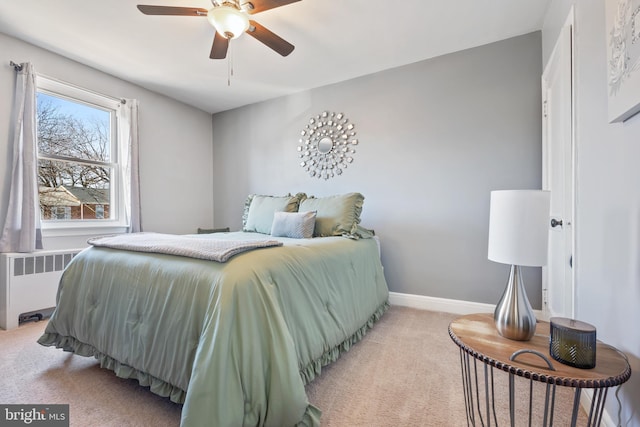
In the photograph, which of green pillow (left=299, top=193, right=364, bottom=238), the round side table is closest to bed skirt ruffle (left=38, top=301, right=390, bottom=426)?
the round side table

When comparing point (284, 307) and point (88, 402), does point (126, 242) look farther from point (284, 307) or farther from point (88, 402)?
A: point (284, 307)

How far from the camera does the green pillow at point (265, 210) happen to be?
2902 mm

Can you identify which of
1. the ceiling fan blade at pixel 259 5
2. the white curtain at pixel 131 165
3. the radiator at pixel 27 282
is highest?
the ceiling fan blade at pixel 259 5

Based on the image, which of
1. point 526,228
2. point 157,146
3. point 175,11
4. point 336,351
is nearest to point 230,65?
point 175,11

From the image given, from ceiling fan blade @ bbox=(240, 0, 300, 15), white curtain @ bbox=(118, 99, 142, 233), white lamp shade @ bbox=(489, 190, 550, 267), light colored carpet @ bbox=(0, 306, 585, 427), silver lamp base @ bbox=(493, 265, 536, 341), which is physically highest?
ceiling fan blade @ bbox=(240, 0, 300, 15)

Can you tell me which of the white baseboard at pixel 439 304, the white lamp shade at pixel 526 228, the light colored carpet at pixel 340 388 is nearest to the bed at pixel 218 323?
the light colored carpet at pixel 340 388

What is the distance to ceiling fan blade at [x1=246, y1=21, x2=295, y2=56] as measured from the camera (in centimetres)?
186

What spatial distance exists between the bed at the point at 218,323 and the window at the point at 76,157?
1.55 m

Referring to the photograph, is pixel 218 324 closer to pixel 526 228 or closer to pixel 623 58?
pixel 526 228

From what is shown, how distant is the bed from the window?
155 centimetres

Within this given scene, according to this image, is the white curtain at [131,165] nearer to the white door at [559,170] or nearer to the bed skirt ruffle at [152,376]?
the bed skirt ruffle at [152,376]

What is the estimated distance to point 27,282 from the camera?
7.93 ft

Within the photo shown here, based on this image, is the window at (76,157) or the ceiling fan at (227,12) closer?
the ceiling fan at (227,12)

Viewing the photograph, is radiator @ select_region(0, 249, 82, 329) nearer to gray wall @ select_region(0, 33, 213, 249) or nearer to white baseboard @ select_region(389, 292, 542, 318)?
gray wall @ select_region(0, 33, 213, 249)
